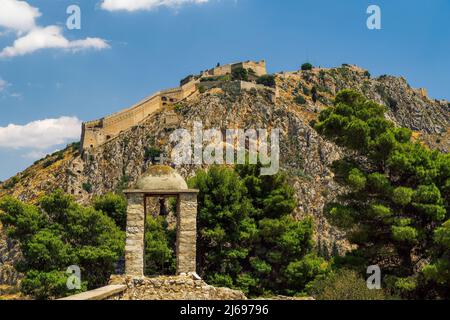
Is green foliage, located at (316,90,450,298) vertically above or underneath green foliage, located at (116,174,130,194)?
underneath

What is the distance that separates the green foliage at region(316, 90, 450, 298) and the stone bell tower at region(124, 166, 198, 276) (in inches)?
317

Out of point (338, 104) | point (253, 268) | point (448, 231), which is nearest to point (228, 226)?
point (253, 268)

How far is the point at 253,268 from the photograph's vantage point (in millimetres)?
23906

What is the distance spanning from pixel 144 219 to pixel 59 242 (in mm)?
12896

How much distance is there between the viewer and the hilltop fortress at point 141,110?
270 ft

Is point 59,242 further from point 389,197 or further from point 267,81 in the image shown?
point 267,81

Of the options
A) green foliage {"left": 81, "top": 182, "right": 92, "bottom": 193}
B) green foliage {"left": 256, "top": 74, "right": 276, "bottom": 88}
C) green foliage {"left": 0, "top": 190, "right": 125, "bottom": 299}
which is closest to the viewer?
green foliage {"left": 0, "top": 190, "right": 125, "bottom": 299}

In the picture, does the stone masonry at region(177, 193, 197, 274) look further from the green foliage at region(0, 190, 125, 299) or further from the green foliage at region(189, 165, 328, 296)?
the green foliage at region(0, 190, 125, 299)

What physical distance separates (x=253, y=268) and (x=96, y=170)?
58.9m

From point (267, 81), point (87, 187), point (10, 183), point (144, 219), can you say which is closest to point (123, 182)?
point (87, 187)

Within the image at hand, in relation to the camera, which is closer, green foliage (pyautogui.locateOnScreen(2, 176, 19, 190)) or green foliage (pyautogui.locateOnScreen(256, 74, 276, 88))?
green foliage (pyautogui.locateOnScreen(2, 176, 19, 190))

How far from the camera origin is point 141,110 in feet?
282

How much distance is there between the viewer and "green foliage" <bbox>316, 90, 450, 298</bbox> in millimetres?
17469

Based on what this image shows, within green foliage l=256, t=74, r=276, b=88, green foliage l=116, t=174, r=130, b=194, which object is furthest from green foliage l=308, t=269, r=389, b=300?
green foliage l=256, t=74, r=276, b=88
